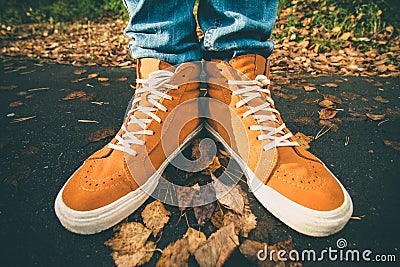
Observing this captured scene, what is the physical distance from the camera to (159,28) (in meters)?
1.14

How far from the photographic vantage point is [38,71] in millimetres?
2346

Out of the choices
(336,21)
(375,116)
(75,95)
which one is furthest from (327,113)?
(336,21)

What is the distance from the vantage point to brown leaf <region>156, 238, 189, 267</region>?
85cm

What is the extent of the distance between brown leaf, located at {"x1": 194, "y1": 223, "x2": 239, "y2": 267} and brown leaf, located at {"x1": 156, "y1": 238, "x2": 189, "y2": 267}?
0.04 meters

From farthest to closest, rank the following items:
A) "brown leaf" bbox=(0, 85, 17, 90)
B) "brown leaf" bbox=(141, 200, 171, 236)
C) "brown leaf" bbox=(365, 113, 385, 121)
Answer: "brown leaf" bbox=(0, 85, 17, 90) → "brown leaf" bbox=(365, 113, 385, 121) → "brown leaf" bbox=(141, 200, 171, 236)

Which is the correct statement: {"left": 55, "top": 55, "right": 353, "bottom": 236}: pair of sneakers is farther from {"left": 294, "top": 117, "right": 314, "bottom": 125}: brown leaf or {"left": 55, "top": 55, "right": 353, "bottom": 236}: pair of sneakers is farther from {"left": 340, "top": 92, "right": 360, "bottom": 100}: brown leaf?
{"left": 340, "top": 92, "right": 360, "bottom": 100}: brown leaf

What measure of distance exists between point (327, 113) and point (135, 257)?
3.96ft

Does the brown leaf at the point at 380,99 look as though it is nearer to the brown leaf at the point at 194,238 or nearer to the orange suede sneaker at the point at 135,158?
the orange suede sneaker at the point at 135,158

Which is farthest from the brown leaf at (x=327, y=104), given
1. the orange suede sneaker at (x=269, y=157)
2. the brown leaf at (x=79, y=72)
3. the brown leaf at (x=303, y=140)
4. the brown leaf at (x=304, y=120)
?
the brown leaf at (x=79, y=72)

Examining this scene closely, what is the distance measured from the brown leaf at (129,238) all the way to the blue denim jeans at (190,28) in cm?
62

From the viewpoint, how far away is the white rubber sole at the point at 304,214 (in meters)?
0.87

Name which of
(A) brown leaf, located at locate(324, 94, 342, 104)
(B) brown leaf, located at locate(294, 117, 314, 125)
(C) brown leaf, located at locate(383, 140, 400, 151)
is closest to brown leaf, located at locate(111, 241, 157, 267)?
(B) brown leaf, located at locate(294, 117, 314, 125)

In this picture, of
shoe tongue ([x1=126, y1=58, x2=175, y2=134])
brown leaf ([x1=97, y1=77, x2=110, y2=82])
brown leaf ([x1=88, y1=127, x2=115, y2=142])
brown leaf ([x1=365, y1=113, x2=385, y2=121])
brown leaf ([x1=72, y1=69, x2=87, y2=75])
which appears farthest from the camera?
brown leaf ([x1=72, y1=69, x2=87, y2=75])

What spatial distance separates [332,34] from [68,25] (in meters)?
3.44
